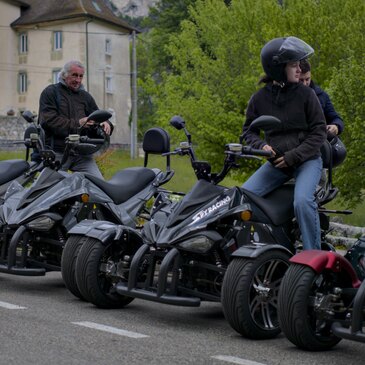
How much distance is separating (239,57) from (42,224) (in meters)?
33.8

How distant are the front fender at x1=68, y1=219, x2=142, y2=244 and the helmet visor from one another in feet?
5.85

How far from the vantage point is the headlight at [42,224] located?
9508 millimetres

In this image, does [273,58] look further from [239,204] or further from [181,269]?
[181,269]

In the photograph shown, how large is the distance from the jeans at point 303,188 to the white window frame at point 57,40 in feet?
222

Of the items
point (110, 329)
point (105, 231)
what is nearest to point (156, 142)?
point (105, 231)

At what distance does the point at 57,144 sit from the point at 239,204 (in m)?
3.78

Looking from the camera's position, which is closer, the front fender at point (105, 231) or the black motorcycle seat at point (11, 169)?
the front fender at point (105, 231)

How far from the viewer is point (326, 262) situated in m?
6.84

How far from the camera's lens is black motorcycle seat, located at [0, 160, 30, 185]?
10.9 metres

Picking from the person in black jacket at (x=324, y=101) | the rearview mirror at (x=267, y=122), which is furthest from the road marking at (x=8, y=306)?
the person in black jacket at (x=324, y=101)

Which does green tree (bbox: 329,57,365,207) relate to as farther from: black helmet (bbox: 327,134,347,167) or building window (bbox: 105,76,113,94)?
building window (bbox: 105,76,113,94)

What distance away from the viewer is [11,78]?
78938 mm

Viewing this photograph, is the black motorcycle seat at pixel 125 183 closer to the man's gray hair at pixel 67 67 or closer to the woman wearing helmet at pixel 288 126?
the man's gray hair at pixel 67 67

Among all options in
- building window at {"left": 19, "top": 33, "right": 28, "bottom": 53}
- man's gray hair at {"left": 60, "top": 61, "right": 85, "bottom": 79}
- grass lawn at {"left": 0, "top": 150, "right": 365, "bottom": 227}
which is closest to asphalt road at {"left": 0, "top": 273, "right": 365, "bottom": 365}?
man's gray hair at {"left": 60, "top": 61, "right": 85, "bottom": 79}
